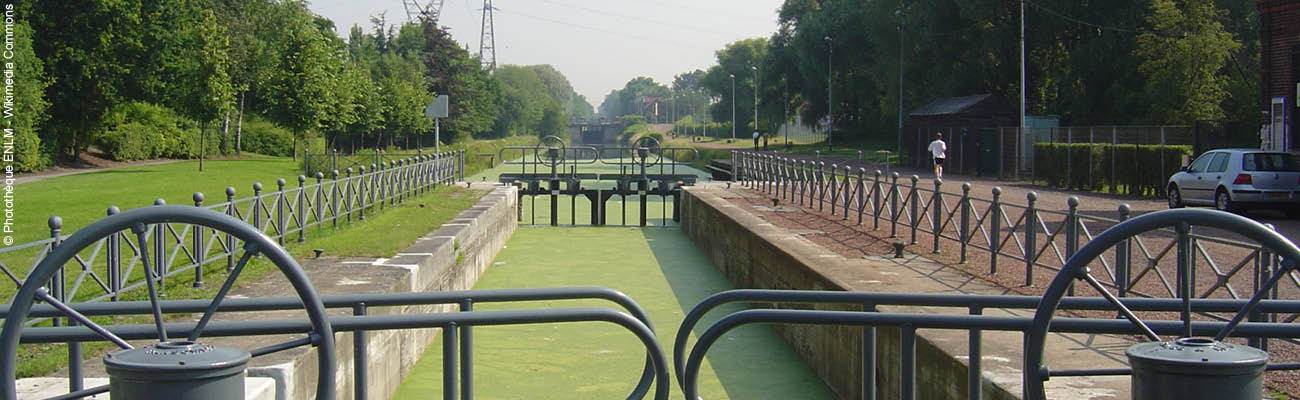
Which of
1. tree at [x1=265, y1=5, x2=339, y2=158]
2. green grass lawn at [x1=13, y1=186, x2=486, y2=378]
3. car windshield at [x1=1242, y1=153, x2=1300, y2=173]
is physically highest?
tree at [x1=265, y1=5, x2=339, y2=158]

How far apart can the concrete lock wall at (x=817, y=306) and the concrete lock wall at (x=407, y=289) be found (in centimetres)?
376

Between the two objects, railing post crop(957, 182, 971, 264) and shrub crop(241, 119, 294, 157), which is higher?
shrub crop(241, 119, 294, 157)

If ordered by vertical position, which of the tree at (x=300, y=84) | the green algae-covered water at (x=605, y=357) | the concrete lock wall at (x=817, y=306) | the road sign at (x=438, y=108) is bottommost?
the green algae-covered water at (x=605, y=357)

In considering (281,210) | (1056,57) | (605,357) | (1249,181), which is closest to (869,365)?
(605,357)

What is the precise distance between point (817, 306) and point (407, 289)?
13.4 ft

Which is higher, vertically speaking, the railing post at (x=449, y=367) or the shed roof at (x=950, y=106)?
the shed roof at (x=950, y=106)

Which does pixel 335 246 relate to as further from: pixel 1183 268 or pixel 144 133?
pixel 144 133

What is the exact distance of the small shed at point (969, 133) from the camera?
39.0 m

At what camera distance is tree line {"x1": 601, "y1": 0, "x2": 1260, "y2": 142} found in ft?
129

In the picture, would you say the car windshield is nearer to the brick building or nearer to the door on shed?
the brick building

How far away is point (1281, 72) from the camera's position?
25.6m

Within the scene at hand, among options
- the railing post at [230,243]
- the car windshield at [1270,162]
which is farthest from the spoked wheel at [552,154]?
the railing post at [230,243]

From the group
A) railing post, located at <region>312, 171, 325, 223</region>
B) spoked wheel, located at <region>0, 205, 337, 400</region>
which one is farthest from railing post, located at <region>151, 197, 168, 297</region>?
spoked wheel, located at <region>0, 205, 337, 400</region>

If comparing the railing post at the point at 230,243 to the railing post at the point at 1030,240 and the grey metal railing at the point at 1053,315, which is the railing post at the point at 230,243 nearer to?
the railing post at the point at 1030,240
